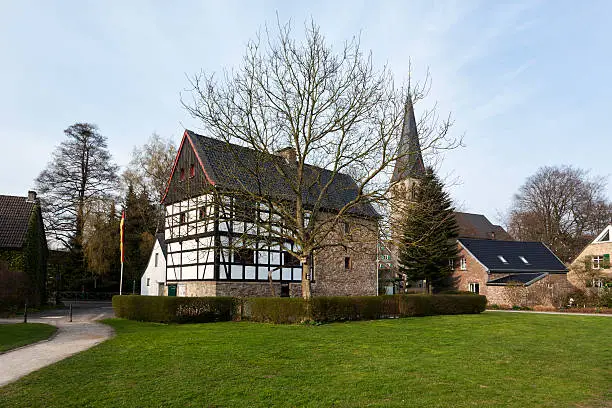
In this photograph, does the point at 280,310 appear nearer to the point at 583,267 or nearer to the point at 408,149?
the point at 408,149

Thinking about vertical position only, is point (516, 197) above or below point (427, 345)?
above

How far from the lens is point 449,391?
7.31 metres

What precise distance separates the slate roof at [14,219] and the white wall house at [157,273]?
8.36m

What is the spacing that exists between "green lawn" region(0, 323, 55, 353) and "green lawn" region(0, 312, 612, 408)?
7.47 ft

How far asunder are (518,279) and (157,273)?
26599 millimetres

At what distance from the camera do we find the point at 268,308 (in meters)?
18.8

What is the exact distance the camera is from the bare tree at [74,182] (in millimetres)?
40906

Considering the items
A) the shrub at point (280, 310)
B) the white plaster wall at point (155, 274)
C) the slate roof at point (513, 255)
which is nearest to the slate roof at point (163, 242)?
the white plaster wall at point (155, 274)

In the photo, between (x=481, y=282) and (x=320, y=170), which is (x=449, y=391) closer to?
(x=320, y=170)

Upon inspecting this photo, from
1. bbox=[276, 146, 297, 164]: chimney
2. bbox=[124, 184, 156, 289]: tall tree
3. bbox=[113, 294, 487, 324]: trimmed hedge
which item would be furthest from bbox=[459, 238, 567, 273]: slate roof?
bbox=[124, 184, 156, 289]: tall tree

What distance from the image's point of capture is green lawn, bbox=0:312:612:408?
22.3 ft

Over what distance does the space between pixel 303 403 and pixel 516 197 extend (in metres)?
51.2

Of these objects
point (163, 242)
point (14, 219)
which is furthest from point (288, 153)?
point (14, 219)

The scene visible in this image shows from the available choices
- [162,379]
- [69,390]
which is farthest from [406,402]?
[69,390]
